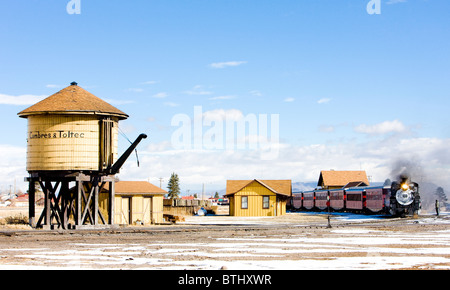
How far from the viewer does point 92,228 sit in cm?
3625

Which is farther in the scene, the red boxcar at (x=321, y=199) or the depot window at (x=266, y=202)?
the red boxcar at (x=321, y=199)

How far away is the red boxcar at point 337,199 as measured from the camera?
6981 cm

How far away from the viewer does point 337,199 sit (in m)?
72.2

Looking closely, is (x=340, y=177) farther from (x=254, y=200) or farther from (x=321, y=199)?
(x=254, y=200)

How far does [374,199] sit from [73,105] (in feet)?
110

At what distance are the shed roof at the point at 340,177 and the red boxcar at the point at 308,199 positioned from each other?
13.7 m

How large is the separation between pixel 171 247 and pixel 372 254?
779 centimetres

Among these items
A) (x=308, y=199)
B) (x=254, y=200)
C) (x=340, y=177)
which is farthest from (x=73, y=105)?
(x=340, y=177)

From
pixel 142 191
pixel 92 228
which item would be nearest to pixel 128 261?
pixel 92 228

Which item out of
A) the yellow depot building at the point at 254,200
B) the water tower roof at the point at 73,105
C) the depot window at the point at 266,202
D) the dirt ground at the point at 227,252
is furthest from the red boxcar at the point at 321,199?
the dirt ground at the point at 227,252

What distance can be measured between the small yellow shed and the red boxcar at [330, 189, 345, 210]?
29.0m

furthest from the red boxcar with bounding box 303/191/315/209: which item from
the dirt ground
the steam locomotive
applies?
the dirt ground

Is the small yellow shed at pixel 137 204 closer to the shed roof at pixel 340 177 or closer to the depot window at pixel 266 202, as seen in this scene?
the depot window at pixel 266 202

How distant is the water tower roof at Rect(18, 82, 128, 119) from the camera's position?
3600cm
